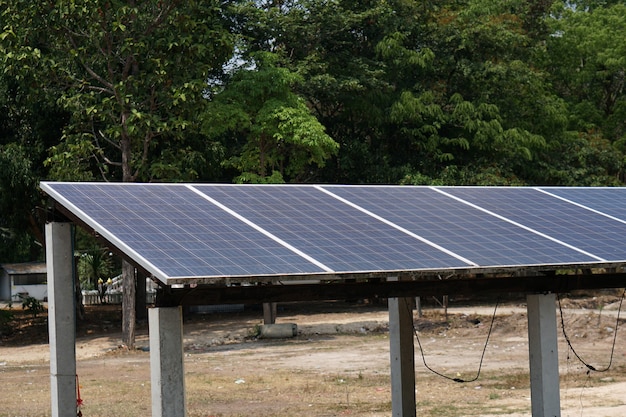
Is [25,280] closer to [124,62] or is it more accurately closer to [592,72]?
[124,62]

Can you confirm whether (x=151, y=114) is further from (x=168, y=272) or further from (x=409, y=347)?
(x=168, y=272)

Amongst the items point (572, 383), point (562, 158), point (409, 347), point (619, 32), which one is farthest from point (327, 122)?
point (409, 347)

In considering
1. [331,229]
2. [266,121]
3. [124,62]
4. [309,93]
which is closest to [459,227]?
[331,229]

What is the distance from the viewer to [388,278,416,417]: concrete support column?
14773mm

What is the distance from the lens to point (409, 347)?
14898mm

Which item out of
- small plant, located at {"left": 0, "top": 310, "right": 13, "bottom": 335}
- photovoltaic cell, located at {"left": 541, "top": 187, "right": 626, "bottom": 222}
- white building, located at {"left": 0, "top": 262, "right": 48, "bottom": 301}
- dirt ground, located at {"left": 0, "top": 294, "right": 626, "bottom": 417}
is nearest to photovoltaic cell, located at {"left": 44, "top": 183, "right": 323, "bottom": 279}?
photovoltaic cell, located at {"left": 541, "top": 187, "right": 626, "bottom": 222}

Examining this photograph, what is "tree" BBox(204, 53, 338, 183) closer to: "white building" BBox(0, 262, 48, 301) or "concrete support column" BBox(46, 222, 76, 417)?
"concrete support column" BBox(46, 222, 76, 417)

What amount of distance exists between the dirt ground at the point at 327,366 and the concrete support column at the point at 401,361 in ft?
11.6

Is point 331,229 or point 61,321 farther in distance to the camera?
point 61,321

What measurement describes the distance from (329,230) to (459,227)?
193 cm

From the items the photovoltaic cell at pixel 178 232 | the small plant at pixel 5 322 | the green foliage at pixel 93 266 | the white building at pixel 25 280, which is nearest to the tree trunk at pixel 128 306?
the small plant at pixel 5 322

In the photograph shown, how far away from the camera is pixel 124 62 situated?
34562 millimetres

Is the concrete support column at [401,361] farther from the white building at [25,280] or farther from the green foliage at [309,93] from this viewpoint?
the white building at [25,280]

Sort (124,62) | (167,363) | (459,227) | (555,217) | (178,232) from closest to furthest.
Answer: (167,363)
(178,232)
(459,227)
(555,217)
(124,62)
